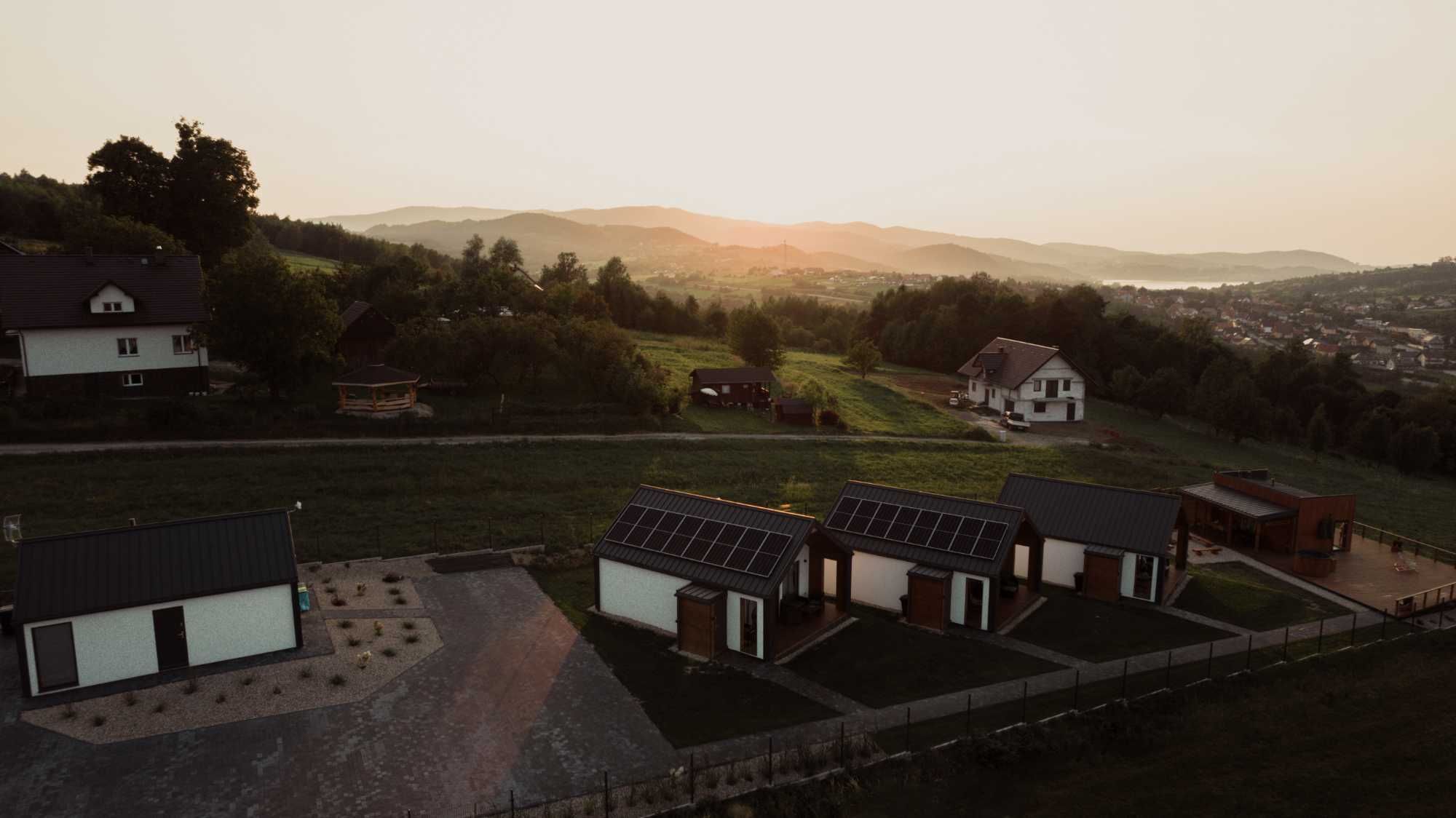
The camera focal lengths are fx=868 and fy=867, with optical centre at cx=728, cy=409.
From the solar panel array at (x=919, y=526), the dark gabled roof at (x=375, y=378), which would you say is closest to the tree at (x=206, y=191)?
the dark gabled roof at (x=375, y=378)

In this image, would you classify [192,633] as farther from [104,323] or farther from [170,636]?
[104,323]

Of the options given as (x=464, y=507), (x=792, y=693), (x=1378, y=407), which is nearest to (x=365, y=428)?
(x=464, y=507)

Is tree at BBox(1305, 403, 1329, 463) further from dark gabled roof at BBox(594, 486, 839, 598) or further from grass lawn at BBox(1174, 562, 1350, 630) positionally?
dark gabled roof at BBox(594, 486, 839, 598)

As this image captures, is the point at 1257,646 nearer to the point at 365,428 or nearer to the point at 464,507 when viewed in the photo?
the point at 464,507

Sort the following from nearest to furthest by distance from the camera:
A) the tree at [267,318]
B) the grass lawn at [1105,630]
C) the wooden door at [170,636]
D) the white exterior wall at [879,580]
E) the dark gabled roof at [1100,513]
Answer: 1. the wooden door at [170,636]
2. the grass lawn at [1105,630]
3. the white exterior wall at [879,580]
4. the dark gabled roof at [1100,513]
5. the tree at [267,318]

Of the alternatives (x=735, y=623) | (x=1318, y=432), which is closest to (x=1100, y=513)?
(x=735, y=623)

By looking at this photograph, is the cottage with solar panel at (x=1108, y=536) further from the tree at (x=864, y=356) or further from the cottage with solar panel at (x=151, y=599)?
the tree at (x=864, y=356)
